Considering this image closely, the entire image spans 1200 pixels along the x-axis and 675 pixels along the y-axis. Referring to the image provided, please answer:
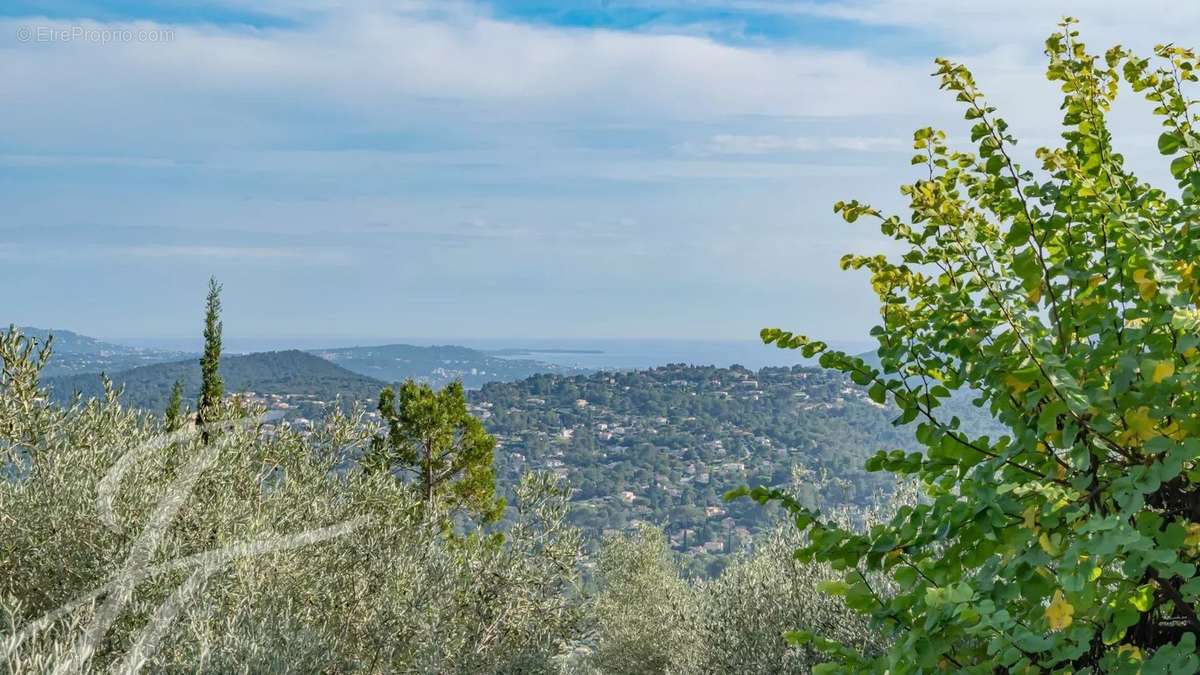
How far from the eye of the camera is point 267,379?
152 meters

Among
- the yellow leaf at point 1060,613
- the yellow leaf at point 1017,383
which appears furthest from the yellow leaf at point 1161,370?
the yellow leaf at point 1060,613

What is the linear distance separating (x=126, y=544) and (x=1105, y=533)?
8.89m

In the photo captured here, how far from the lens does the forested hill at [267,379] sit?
125m

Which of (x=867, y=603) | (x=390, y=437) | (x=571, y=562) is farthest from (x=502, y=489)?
(x=867, y=603)

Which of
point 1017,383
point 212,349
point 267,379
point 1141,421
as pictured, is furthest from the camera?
point 267,379

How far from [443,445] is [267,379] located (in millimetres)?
127564

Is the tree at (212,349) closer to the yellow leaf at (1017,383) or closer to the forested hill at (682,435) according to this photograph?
the yellow leaf at (1017,383)

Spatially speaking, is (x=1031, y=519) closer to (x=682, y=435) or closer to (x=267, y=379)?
(x=682, y=435)

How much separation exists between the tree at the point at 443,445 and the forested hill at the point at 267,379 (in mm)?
77688

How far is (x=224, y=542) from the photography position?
391 inches

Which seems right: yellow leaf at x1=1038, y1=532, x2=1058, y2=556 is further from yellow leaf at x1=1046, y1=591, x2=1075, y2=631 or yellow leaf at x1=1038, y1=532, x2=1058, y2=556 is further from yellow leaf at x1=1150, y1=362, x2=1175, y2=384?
yellow leaf at x1=1150, y1=362, x2=1175, y2=384

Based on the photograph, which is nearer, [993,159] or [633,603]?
[993,159]

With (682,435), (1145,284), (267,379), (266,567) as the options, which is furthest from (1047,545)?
(267,379)

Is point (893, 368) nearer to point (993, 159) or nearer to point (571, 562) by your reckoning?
point (993, 159)
